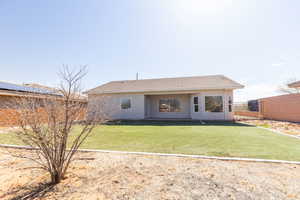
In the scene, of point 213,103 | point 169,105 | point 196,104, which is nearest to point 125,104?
point 169,105

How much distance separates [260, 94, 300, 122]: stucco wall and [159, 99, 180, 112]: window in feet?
32.3

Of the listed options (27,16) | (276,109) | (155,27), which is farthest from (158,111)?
(27,16)

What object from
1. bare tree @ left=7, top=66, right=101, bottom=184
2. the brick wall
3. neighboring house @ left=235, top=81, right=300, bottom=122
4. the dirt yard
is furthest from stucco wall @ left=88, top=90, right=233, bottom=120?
bare tree @ left=7, top=66, right=101, bottom=184

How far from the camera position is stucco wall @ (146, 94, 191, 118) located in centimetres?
1543

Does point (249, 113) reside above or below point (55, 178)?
above

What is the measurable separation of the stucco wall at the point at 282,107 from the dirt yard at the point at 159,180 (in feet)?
40.8

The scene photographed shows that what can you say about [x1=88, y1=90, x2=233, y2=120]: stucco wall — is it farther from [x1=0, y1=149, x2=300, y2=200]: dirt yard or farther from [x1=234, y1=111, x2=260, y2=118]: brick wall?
[x1=0, y1=149, x2=300, y2=200]: dirt yard

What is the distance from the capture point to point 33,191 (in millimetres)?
2434

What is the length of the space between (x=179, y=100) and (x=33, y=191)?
14354 mm

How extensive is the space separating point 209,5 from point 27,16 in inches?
415

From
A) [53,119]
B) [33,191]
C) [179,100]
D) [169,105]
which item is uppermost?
[179,100]

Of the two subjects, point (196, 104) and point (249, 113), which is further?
point (249, 113)

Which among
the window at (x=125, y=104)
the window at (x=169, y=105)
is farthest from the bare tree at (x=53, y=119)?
the window at (x=169, y=105)

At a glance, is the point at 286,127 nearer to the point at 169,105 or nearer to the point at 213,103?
the point at 213,103
